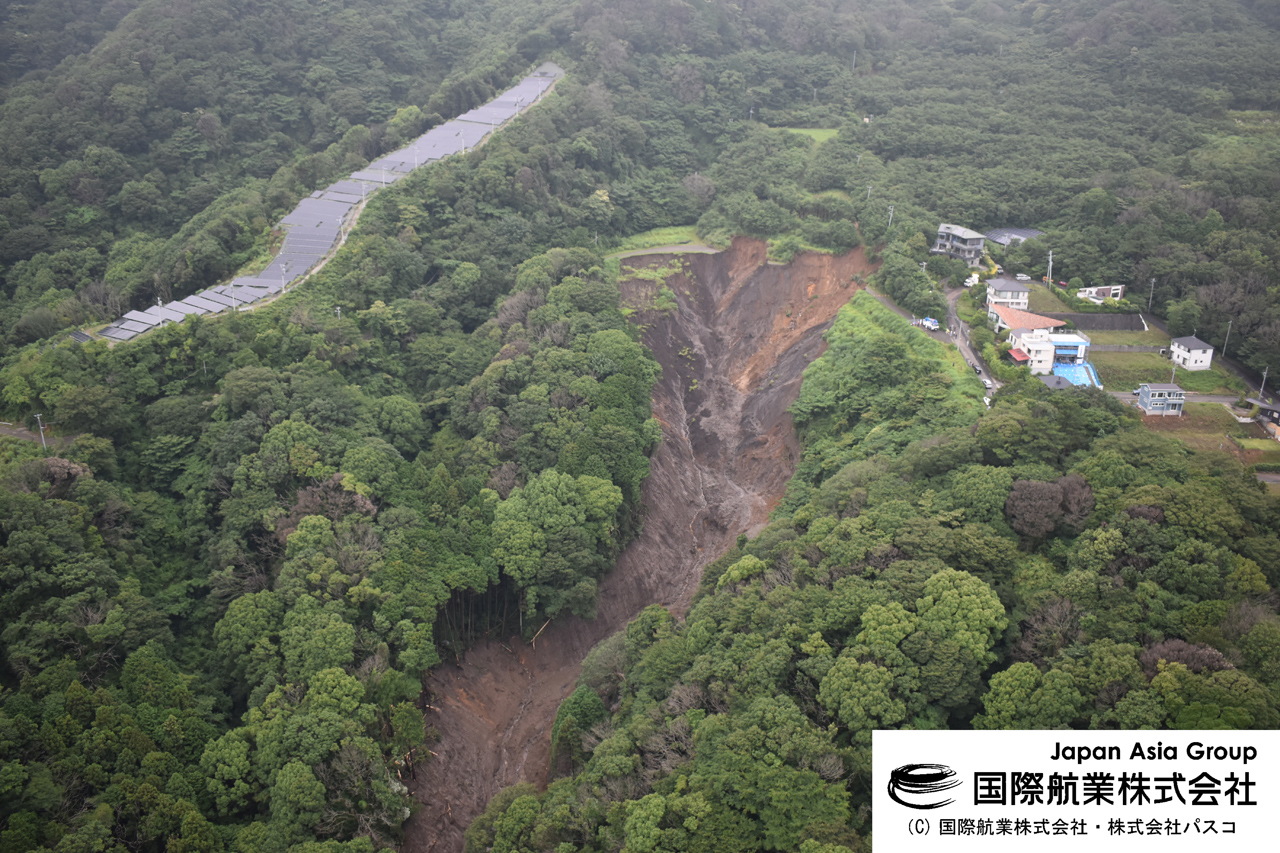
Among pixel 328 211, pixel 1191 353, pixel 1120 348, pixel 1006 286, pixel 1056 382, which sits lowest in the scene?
pixel 1120 348

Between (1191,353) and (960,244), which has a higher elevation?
(960,244)

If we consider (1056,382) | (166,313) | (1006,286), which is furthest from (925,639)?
(166,313)

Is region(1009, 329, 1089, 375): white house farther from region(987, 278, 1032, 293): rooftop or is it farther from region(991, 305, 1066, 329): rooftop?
region(987, 278, 1032, 293): rooftop

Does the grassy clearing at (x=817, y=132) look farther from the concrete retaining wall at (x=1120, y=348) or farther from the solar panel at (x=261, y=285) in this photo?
the solar panel at (x=261, y=285)

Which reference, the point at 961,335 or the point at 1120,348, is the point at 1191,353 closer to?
the point at 1120,348

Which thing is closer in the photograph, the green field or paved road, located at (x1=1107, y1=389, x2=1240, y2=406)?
paved road, located at (x1=1107, y1=389, x2=1240, y2=406)

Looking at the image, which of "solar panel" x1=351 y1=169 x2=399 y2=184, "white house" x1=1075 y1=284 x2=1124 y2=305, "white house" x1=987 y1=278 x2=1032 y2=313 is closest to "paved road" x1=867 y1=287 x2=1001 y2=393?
"white house" x1=987 y1=278 x2=1032 y2=313
